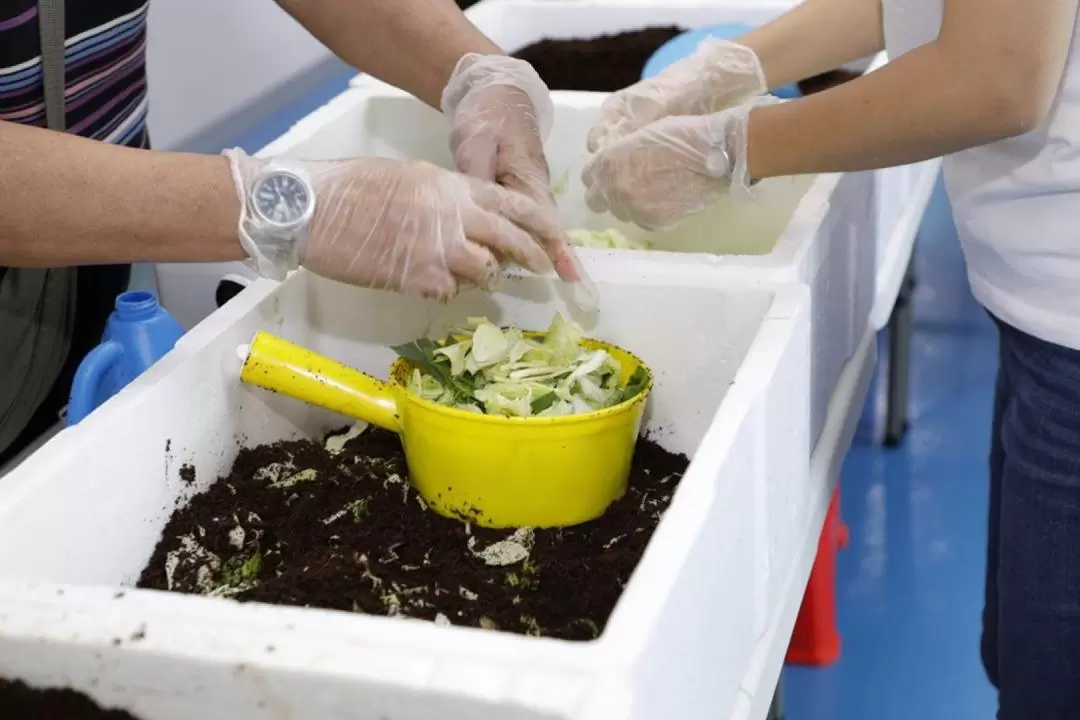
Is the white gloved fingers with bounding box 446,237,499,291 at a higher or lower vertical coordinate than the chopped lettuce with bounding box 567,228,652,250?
higher

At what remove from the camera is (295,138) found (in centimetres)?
134

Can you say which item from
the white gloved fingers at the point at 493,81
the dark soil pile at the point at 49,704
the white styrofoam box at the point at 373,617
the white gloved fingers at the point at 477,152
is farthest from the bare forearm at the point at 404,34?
the dark soil pile at the point at 49,704

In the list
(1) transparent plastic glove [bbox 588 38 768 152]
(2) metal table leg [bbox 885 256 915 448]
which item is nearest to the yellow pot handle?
(1) transparent plastic glove [bbox 588 38 768 152]

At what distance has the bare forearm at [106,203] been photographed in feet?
2.69

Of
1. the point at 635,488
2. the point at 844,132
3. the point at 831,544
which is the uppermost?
the point at 844,132

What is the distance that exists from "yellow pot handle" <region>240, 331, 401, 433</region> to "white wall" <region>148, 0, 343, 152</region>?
99 centimetres

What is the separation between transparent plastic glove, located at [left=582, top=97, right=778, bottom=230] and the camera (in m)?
1.12

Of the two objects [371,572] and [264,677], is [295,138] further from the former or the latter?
[264,677]

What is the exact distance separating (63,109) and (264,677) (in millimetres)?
695

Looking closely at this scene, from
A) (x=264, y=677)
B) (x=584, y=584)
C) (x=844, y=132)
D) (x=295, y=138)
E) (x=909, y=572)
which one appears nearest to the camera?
(x=264, y=677)

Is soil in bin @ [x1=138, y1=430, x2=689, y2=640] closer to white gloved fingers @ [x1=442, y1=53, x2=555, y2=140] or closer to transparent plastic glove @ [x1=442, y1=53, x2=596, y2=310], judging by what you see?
transparent plastic glove @ [x1=442, y1=53, x2=596, y2=310]

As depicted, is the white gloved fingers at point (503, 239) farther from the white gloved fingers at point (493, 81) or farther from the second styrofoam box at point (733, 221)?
the white gloved fingers at point (493, 81)

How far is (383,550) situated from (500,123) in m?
0.46

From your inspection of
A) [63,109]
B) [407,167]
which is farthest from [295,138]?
[407,167]
